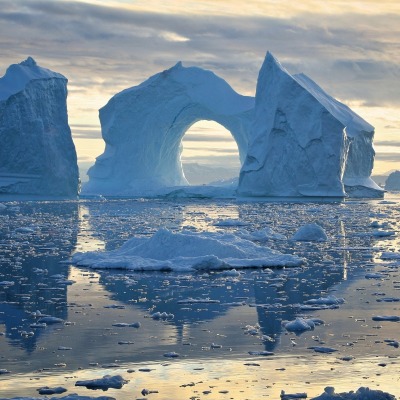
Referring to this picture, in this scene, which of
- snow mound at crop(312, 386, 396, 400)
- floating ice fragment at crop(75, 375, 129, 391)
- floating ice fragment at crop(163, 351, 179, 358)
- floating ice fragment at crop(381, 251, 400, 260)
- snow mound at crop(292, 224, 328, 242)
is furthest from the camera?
snow mound at crop(292, 224, 328, 242)

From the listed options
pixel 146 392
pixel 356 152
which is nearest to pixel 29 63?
pixel 356 152

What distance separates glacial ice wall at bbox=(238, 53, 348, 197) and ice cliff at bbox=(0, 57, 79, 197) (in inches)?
368

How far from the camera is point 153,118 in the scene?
45094 mm

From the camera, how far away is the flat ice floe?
11609 millimetres

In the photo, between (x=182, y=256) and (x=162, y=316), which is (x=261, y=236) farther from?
(x=162, y=316)

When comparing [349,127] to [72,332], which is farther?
[349,127]

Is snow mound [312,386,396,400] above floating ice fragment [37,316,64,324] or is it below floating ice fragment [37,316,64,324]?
above

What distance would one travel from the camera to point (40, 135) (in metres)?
39.1

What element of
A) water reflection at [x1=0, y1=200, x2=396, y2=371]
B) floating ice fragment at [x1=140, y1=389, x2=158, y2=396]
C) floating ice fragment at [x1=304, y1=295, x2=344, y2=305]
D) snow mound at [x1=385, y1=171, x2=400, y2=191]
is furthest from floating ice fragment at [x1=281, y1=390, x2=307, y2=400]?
snow mound at [x1=385, y1=171, x2=400, y2=191]

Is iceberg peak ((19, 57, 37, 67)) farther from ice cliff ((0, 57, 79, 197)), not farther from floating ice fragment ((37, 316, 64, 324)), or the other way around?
floating ice fragment ((37, 316, 64, 324))

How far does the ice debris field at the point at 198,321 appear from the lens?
552cm

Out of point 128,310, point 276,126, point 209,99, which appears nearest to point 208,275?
point 128,310

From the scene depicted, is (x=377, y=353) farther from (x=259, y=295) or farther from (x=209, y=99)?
(x=209, y=99)

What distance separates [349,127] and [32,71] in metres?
17.1
